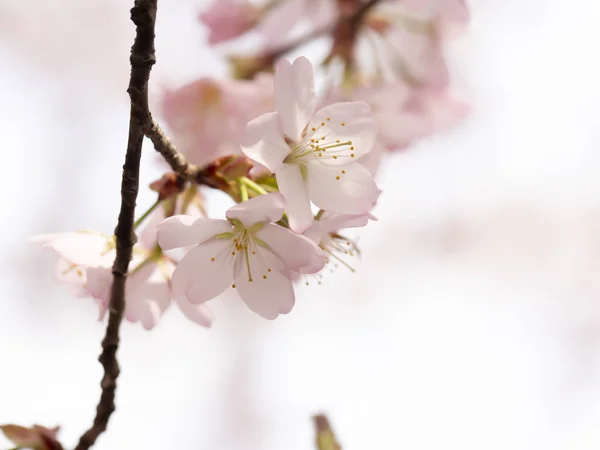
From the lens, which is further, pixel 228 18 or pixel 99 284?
pixel 228 18

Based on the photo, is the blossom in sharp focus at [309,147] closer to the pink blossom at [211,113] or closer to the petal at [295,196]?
the petal at [295,196]

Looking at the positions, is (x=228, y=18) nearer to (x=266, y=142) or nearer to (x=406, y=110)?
(x=406, y=110)

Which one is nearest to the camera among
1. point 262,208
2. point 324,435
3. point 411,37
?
point 262,208

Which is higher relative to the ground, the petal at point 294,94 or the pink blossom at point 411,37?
the pink blossom at point 411,37

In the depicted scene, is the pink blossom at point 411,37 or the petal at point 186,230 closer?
the petal at point 186,230

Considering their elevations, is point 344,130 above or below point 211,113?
below

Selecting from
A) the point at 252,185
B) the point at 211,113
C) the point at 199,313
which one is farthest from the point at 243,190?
the point at 211,113

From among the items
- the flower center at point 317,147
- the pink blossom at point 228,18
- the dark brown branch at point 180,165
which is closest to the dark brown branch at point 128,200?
the dark brown branch at point 180,165
